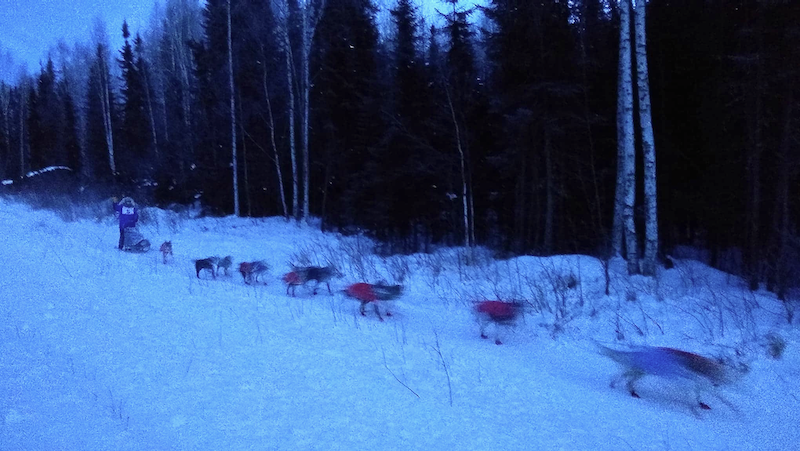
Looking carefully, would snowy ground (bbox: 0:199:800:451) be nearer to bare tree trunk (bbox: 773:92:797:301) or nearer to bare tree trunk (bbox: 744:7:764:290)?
bare tree trunk (bbox: 773:92:797:301)

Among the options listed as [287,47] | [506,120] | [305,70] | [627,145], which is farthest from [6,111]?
[627,145]

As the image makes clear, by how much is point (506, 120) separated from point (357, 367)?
498 inches

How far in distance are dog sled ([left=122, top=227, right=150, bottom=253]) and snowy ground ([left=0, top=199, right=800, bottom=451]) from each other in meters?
3.20

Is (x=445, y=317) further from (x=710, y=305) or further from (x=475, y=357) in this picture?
(x=710, y=305)

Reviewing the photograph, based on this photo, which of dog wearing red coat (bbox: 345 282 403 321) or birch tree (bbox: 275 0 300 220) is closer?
dog wearing red coat (bbox: 345 282 403 321)

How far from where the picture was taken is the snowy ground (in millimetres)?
3848

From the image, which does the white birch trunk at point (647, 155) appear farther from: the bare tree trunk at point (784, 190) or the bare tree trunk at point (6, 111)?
the bare tree trunk at point (6, 111)

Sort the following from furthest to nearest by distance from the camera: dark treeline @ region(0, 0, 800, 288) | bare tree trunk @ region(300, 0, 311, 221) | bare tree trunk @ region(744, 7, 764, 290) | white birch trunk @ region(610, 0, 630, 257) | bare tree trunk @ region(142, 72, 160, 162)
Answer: bare tree trunk @ region(142, 72, 160, 162), bare tree trunk @ region(300, 0, 311, 221), dark treeline @ region(0, 0, 800, 288), bare tree trunk @ region(744, 7, 764, 290), white birch trunk @ region(610, 0, 630, 257)

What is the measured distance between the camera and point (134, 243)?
1305 cm

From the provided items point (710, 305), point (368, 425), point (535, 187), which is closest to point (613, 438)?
point (368, 425)

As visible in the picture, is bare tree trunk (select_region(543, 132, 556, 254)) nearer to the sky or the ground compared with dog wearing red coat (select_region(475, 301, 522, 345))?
nearer to the sky

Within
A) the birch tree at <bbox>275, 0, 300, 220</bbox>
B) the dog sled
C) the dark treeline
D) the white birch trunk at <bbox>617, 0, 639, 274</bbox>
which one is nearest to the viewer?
the white birch trunk at <bbox>617, 0, 639, 274</bbox>

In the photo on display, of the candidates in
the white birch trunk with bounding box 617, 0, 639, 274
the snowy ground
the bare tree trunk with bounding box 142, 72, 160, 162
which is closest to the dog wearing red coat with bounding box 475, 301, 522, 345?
the snowy ground

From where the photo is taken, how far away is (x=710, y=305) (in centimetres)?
776
